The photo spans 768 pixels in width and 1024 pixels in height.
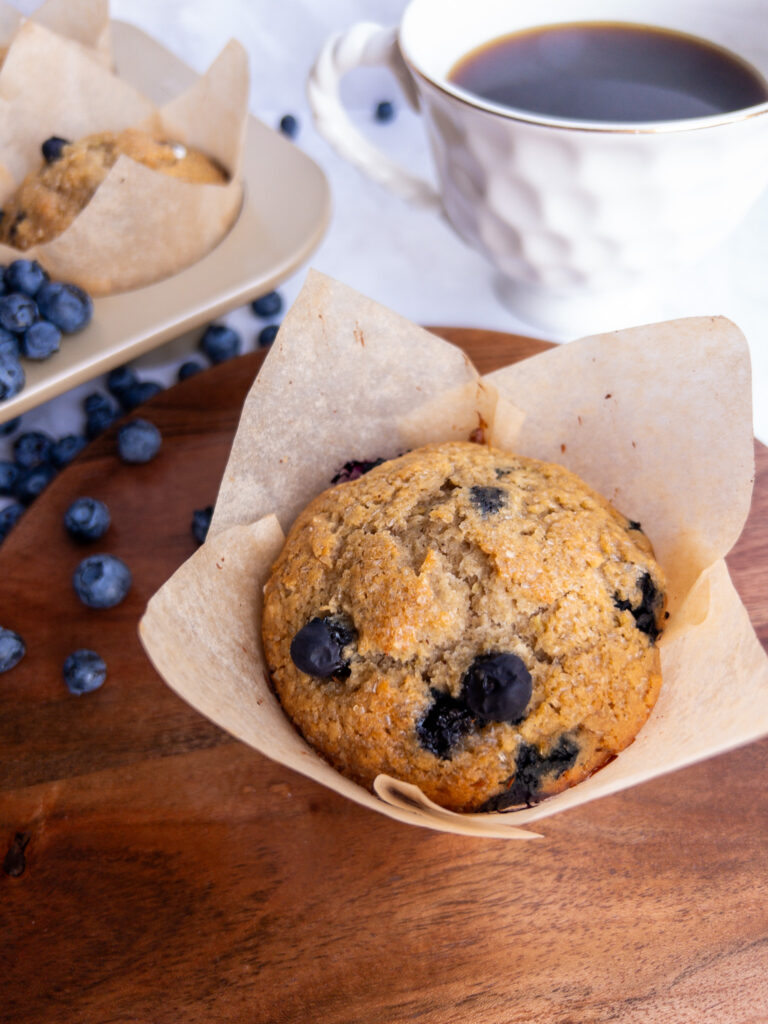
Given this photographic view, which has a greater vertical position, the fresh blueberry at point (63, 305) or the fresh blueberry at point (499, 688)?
the fresh blueberry at point (499, 688)

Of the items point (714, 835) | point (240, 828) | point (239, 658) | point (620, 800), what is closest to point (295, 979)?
point (240, 828)

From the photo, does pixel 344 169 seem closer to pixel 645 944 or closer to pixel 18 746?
pixel 18 746

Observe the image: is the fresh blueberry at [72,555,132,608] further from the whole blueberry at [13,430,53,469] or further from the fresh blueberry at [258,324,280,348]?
the fresh blueberry at [258,324,280,348]

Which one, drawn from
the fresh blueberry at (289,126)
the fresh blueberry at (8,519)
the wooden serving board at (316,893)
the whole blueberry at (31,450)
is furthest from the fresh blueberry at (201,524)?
the fresh blueberry at (289,126)

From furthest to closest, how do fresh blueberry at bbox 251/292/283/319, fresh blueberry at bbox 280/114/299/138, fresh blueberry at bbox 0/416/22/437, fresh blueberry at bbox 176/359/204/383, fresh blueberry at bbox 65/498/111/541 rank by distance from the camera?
fresh blueberry at bbox 280/114/299/138, fresh blueberry at bbox 251/292/283/319, fresh blueberry at bbox 176/359/204/383, fresh blueberry at bbox 0/416/22/437, fresh blueberry at bbox 65/498/111/541

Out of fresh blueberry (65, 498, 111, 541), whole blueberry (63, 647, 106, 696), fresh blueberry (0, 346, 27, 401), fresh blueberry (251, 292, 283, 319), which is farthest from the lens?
fresh blueberry (251, 292, 283, 319)

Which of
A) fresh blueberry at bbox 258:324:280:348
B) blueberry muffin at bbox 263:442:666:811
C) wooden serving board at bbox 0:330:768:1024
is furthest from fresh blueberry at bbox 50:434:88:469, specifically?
blueberry muffin at bbox 263:442:666:811

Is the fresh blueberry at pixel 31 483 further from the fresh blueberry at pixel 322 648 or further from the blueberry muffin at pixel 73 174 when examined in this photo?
the fresh blueberry at pixel 322 648
